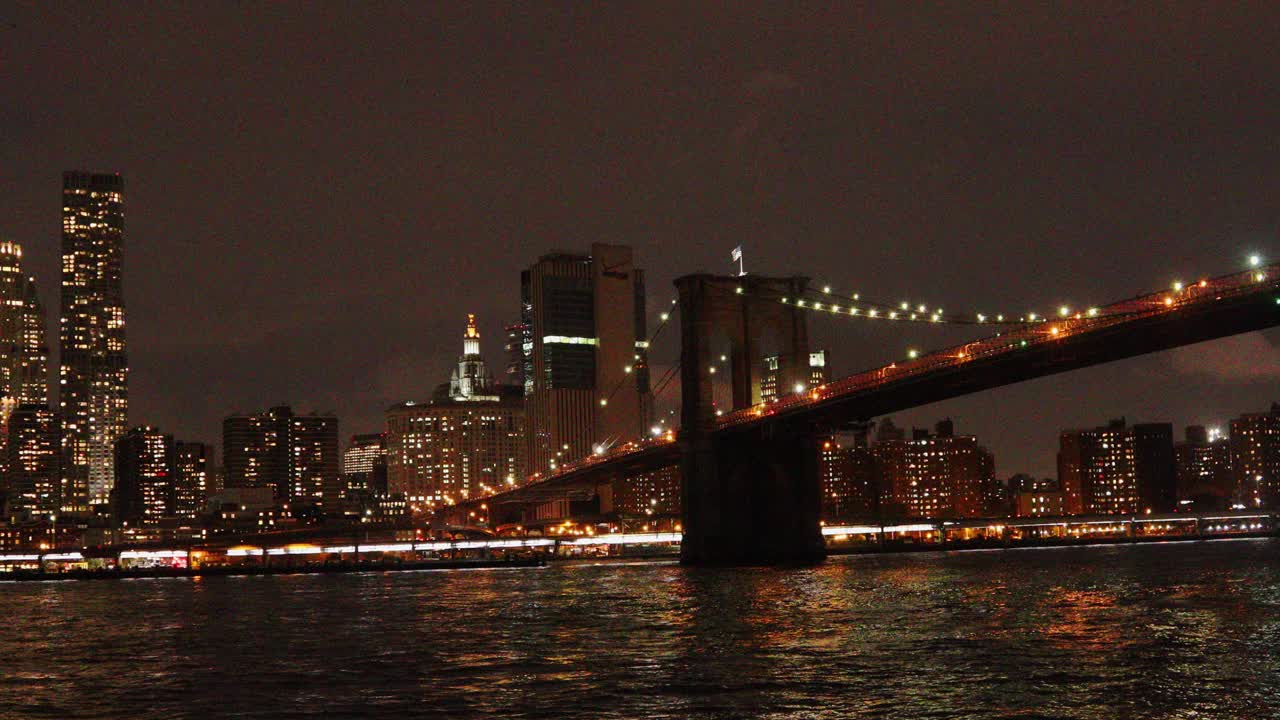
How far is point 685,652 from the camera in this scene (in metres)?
35.9

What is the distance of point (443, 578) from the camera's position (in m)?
89.2

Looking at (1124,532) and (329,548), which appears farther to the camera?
(1124,532)

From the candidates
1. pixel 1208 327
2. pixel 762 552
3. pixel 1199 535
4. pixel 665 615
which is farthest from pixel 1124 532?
pixel 665 615

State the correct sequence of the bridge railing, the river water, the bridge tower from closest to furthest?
the river water
the bridge railing
the bridge tower

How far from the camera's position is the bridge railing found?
54000 millimetres

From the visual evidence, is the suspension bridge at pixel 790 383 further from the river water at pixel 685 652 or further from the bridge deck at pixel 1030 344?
the river water at pixel 685 652

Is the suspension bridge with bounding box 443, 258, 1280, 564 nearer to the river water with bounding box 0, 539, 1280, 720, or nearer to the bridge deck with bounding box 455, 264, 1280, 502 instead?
the bridge deck with bounding box 455, 264, 1280, 502

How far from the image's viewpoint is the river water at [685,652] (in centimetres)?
2744

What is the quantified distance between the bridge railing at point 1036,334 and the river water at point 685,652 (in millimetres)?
10155

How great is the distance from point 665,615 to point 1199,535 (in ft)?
393

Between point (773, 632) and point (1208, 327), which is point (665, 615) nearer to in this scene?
point (773, 632)

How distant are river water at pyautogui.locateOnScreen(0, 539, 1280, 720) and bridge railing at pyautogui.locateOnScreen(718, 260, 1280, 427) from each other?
10.2 metres

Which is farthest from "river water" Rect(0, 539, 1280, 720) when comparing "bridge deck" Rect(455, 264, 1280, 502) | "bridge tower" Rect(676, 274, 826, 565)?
"bridge tower" Rect(676, 274, 826, 565)

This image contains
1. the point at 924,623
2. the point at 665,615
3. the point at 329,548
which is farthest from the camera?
the point at 329,548
